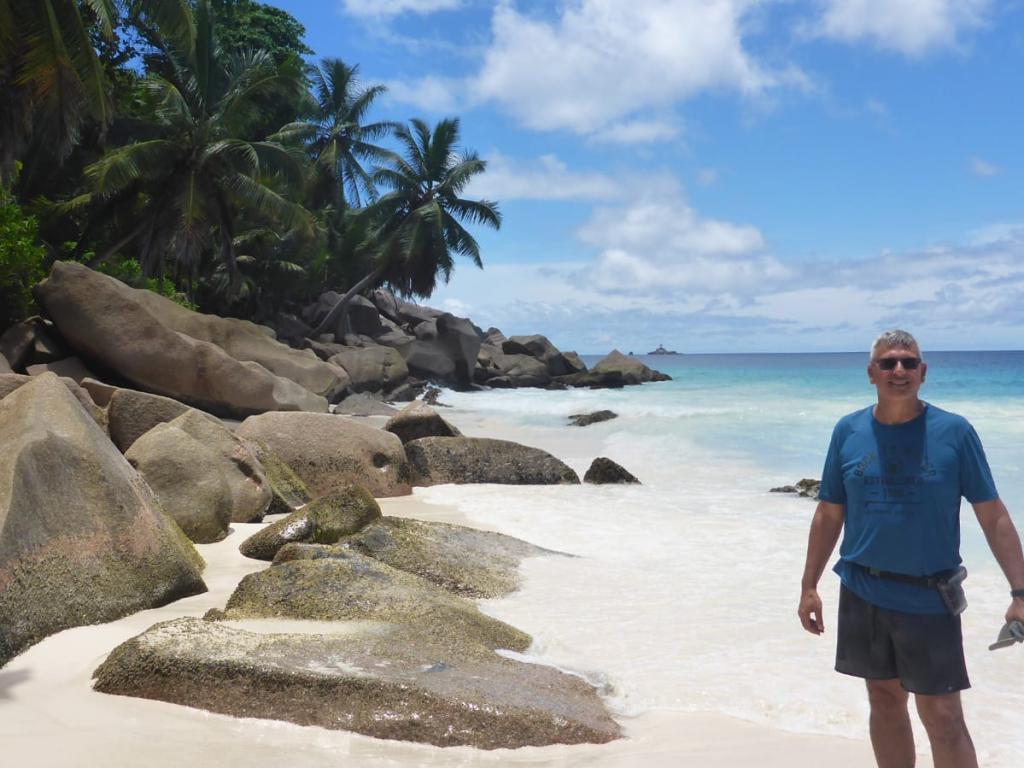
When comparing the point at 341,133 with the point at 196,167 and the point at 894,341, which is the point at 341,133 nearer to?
the point at 196,167

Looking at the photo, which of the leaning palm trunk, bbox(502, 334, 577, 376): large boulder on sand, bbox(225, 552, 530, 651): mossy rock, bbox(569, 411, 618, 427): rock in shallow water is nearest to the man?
bbox(225, 552, 530, 651): mossy rock

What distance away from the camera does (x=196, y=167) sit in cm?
2452

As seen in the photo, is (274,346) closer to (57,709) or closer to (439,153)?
(57,709)

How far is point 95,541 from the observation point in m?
4.70

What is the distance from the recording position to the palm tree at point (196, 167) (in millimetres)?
23875

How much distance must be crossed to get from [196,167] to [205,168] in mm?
369

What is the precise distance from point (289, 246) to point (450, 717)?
Result: 1334 inches

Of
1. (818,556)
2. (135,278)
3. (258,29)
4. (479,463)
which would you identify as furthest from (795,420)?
(258,29)

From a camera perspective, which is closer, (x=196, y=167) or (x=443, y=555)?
(x=443, y=555)

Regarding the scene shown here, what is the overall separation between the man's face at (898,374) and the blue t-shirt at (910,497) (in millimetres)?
90

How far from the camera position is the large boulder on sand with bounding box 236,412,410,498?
9812 mm

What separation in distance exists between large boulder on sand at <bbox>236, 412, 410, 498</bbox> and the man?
7.10m

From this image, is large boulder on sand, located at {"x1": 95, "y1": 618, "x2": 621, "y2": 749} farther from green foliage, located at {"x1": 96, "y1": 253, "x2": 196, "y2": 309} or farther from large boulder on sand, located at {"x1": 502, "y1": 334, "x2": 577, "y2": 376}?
large boulder on sand, located at {"x1": 502, "y1": 334, "x2": 577, "y2": 376}

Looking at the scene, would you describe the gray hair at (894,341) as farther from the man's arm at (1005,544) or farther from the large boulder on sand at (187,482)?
the large boulder on sand at (187,482)
